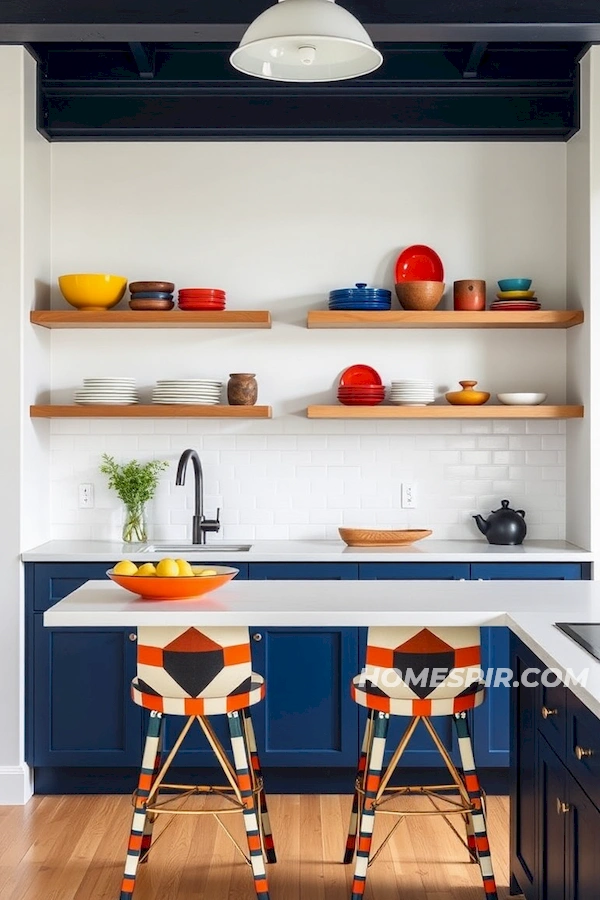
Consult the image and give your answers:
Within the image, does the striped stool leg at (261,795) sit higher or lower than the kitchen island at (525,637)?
lower

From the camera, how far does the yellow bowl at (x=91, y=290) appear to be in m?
4.59

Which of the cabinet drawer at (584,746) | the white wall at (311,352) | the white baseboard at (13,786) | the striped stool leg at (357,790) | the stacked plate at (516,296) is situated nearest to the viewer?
the cabinet drawer at (584,746)

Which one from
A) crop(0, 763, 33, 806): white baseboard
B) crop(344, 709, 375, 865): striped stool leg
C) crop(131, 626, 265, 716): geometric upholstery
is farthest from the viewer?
crop(0, 763, 33, 806): white baseboard

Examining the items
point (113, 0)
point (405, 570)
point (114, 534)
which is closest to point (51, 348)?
point (114, 534)

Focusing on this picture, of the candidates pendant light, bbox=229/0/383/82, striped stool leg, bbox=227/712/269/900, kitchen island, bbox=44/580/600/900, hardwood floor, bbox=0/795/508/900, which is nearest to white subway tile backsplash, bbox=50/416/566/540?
hardwood floor, bbox=0/795/508/900

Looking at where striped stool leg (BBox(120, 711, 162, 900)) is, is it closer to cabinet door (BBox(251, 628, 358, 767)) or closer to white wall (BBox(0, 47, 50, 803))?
cabinet door (BBox(251, 628, 358, 767))

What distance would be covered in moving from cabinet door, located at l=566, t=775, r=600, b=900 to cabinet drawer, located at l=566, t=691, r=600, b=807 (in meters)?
0.03

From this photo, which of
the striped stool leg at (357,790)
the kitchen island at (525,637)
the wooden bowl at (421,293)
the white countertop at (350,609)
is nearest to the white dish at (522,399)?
the wooden bowl at (421,293)

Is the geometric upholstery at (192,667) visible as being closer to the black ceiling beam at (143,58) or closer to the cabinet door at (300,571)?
the cabinet door at (300,571)

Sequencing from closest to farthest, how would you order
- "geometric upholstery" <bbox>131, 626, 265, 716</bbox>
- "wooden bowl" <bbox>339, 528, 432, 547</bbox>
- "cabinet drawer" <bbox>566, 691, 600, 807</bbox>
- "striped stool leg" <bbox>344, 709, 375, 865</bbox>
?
"cabinet drawer" <bbox>566, 691, 600, 807</bbox>, "geometric upholstery" <bbox>131, 626, 265, 716</bbox>, "striped stool leg" <bbox>344, 709, 375, 865</bbox>, "wooden bowl" <bbox>339, 528, 432, 547</bbox>

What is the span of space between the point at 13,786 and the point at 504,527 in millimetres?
2329

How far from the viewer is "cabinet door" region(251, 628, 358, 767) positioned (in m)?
4.28

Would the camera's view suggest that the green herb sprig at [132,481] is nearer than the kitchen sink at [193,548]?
No

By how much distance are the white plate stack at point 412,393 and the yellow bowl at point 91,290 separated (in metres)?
1.32
